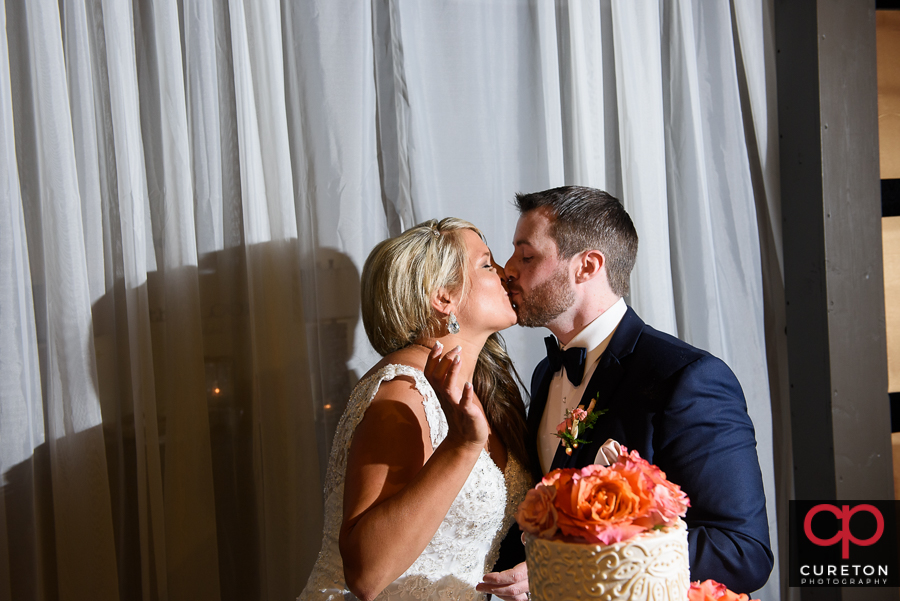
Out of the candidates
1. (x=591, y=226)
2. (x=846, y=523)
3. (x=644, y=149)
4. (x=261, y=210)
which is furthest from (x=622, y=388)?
(x=846, y=523)

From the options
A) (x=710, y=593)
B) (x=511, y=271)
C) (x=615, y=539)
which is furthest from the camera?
(x=511, y=271)

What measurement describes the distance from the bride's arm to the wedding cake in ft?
0.98

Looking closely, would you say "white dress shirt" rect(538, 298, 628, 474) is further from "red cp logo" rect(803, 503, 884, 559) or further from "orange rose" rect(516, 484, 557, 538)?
"red cp logo" rect(803, 503, 884, 559)

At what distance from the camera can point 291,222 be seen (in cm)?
196

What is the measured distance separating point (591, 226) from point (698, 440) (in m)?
0.62

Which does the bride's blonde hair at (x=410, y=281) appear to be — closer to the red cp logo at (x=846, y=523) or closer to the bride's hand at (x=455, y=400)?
the bride's hand at (x=455, y=400)

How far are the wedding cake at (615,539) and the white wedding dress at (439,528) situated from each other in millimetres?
589

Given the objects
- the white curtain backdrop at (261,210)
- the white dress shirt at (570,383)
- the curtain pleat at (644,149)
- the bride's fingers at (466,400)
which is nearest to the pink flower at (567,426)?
the white dress shirt at (570,383)

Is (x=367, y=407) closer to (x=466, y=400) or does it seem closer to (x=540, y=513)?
(x=466, y=400)

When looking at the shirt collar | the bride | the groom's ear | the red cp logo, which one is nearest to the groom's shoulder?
the shirt collar

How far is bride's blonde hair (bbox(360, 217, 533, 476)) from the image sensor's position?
1672mm

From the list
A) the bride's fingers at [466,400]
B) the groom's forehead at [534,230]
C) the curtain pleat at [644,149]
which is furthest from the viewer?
the curtain pleat at [644,149]

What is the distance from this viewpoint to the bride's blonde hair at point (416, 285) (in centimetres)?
167

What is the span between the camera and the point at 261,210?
1939mm
